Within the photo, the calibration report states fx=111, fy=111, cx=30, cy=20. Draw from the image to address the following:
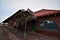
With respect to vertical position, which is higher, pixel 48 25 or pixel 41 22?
pixel 41 22

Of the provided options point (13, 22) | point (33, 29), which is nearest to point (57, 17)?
point (33, 29)

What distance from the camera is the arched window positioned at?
1363cm

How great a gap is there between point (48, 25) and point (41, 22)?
4.03ft

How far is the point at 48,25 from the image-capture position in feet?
46.8

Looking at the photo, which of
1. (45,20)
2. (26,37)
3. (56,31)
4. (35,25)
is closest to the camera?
(26,37)

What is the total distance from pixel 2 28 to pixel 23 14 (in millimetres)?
3202

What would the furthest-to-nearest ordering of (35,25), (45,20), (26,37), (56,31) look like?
(35,25) < (45,20) < (56,31) < (26,37)

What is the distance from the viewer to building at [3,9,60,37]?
13555mm

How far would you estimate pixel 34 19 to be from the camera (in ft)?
48.6

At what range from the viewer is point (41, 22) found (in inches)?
595

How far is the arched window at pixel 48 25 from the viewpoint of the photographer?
44.7 ft

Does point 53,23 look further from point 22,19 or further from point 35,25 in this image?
point 22,19

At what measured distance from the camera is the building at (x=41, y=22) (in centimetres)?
1355

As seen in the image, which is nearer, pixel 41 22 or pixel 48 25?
pixel 48 25
